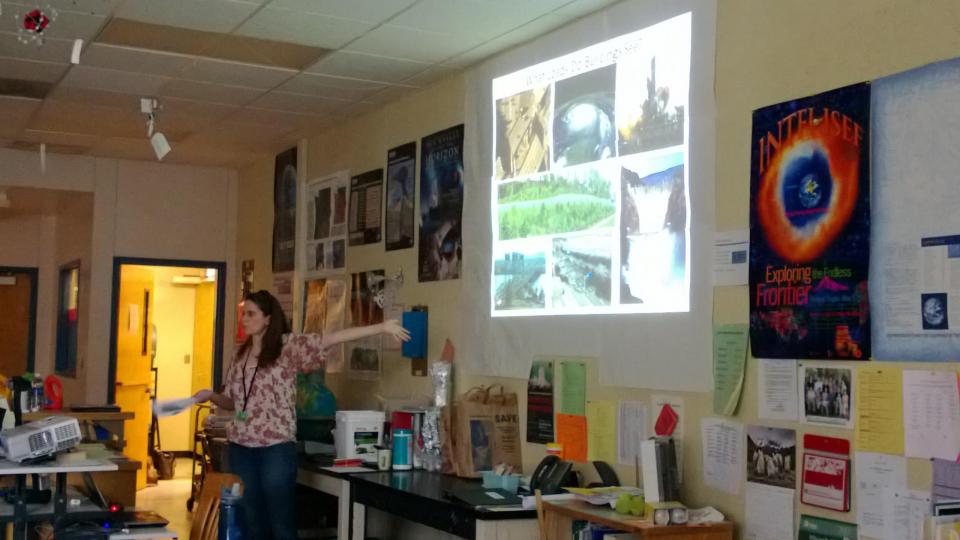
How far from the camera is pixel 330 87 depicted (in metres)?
6.50

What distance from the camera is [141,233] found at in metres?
9.32

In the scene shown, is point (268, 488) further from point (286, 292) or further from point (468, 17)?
point (286, 292)

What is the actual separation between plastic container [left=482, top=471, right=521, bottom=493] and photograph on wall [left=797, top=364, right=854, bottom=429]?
1.57 m

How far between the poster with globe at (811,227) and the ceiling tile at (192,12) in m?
2.51

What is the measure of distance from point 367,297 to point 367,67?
5.35 ft

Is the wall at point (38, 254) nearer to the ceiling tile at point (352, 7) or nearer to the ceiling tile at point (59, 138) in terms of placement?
the ceiling tile at point (59, 138)

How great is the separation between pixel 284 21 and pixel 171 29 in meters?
0.74

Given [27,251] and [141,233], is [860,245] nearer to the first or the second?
→ [141,233]

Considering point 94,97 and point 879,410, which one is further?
point 94,97

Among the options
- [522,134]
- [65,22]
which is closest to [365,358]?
[522,134]

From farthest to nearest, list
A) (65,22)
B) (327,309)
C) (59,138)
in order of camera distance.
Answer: (59,138) < (327,309) < (65,22)

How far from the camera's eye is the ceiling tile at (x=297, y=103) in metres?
6.77

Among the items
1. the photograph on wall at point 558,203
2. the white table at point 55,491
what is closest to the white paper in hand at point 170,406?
the white table at point 55,491

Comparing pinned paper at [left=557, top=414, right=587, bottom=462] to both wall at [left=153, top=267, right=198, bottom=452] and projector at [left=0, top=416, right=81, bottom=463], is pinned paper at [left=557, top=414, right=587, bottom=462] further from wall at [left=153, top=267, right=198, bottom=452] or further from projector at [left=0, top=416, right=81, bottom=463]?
wall at [left=153, top=267, right=198, bottom=452]
